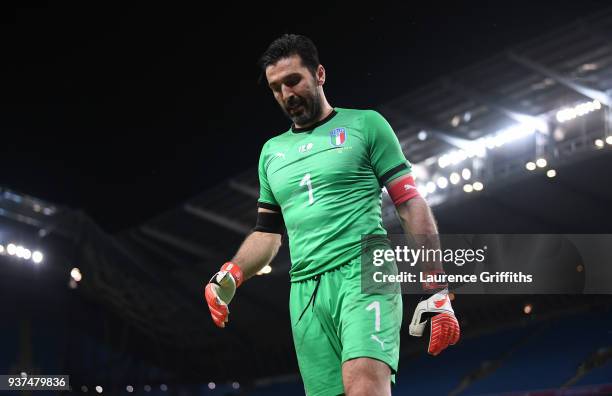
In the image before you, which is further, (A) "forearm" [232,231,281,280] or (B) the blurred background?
(B) the blurred background

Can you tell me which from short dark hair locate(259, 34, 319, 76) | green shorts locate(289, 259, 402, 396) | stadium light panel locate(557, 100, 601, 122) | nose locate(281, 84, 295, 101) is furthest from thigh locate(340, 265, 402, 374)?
stadium light panel locate(557, 100, 601, 122)

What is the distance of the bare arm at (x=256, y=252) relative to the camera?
332cm

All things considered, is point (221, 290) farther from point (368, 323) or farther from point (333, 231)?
point (368, 323)

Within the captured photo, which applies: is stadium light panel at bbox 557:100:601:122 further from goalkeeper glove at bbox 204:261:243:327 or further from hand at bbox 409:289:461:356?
hand at bbox 409:289:461:356

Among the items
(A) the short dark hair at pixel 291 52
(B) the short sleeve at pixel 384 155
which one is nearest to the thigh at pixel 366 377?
(B) the short sleeve at pixel 384 155

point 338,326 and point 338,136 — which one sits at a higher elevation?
point 338,136

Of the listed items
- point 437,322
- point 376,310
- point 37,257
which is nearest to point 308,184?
point 376,310

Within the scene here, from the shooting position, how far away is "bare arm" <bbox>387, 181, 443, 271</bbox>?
2906 millimetres

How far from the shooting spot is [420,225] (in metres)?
2.94

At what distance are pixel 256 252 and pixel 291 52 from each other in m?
0.78

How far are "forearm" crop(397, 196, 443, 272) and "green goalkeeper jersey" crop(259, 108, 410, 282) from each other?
0.37 ft

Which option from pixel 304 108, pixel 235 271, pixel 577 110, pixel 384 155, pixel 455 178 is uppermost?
pixel 577 110

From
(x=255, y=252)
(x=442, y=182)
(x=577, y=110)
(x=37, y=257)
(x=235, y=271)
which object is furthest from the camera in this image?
(x=37, y=257)

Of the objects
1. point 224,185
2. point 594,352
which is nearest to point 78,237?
point 224,185
